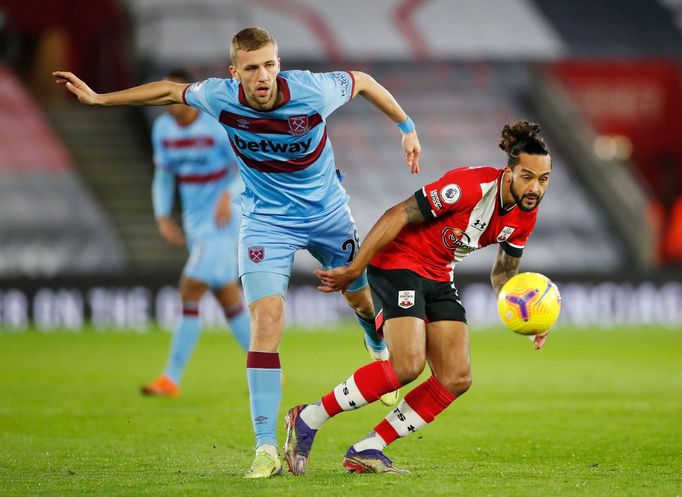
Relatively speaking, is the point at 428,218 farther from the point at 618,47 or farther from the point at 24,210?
the point at 618,47

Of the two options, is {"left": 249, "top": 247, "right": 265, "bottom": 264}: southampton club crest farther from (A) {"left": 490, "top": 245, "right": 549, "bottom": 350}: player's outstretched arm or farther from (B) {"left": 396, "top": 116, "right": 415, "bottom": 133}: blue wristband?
(A) {"left": 490, "top": 245, "right": 549, "bottom": 350}: player's outstretched arm

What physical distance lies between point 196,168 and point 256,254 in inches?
160

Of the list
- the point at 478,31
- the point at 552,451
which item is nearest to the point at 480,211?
the point at 552,451

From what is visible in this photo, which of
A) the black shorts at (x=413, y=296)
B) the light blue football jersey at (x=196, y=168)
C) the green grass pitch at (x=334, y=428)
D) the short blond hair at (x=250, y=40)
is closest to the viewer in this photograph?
the green grass pitch at (x=334, y=428)

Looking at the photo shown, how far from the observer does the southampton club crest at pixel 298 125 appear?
20.0 feet

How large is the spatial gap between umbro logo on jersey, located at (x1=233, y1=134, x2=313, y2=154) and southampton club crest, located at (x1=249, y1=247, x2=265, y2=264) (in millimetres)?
503

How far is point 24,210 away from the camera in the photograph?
1944 cm

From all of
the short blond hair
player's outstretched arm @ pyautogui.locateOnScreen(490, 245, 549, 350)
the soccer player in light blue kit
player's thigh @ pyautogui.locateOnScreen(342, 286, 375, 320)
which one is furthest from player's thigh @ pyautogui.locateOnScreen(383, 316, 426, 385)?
the short blond hair

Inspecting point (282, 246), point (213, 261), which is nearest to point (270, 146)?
point (282, 246)

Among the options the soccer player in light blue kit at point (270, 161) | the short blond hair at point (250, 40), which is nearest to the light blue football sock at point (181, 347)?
the soccer player in light blue kit at point (270, 161)

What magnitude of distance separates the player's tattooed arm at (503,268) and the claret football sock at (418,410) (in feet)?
2.57

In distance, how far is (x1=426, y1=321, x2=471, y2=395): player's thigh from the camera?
19.7ft

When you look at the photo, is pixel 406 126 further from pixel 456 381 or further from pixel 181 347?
pixel 181 347

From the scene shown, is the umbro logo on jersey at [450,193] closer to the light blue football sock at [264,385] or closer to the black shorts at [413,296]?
the black shorts at [413,296]
